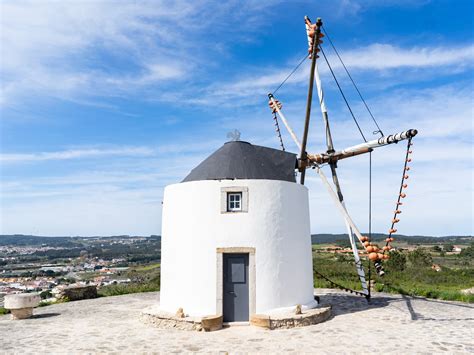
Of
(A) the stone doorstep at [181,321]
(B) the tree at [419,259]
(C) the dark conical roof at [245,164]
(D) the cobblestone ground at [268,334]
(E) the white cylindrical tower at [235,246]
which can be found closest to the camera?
(D) the cobblestone ground at [268,334]

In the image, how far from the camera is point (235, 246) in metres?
10.2

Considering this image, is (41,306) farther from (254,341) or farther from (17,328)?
(254,341)

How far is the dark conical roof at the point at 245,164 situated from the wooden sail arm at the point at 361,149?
0.95 metres

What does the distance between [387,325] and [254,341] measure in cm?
367

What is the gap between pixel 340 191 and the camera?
1279 cm

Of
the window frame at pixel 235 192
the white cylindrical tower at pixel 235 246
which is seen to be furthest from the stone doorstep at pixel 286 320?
the window frame at pixel 235 192

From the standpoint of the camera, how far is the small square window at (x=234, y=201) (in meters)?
10.5

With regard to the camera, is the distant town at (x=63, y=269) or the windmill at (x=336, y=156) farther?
the distant town at (x=63, y=269)

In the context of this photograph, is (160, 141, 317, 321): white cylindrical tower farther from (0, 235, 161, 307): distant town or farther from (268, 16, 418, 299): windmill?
(0, 235, 161, 307): distant town

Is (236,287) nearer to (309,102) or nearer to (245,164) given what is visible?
(245,164)

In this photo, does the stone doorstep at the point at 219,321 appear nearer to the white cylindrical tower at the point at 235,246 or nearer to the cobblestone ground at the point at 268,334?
the cobblestone ground at the point at 268,334

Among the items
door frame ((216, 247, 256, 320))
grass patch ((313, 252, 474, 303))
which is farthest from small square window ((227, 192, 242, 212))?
grass patch ((313, 252, 474, 303))

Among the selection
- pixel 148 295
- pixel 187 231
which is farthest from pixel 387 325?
pixel 148 295

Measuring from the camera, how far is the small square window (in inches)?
412
